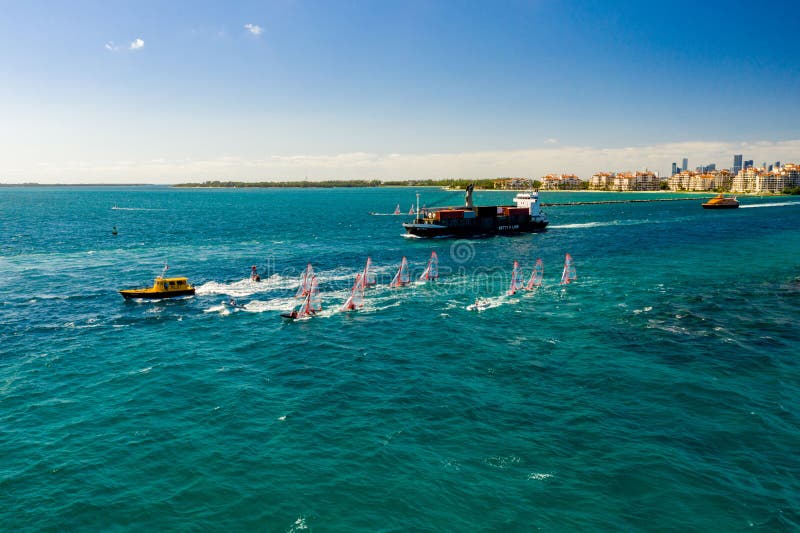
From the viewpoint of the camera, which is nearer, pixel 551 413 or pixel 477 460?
pixel 477 460

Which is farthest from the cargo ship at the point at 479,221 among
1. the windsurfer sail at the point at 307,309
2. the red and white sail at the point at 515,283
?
the windsurfer sail at the point at 307,309

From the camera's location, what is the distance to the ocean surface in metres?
26.2

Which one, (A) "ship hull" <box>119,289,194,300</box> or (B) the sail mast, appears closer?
(A) "ship hull" <box>119,289,194,300</box>

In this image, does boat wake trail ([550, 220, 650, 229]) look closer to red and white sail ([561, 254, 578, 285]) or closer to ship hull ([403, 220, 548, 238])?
ship hull ([403, 220, 548, 238])

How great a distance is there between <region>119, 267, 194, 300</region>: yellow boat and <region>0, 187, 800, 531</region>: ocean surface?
2135 mm

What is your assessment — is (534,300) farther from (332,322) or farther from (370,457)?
(370,457)

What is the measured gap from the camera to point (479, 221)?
162m

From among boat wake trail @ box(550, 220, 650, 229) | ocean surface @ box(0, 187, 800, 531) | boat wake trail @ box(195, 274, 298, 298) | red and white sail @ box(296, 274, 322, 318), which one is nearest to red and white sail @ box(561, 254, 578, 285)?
ocean surface @ box(0, 187, 800, 531)

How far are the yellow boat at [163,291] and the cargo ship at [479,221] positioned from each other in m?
84.9

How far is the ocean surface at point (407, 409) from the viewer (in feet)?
86.0

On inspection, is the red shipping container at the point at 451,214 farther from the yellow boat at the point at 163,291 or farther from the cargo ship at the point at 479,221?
the yellow boat at the point at 163,291

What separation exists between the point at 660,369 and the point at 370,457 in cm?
2843

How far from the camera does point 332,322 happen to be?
195ft

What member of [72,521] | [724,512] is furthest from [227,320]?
[724,512]
